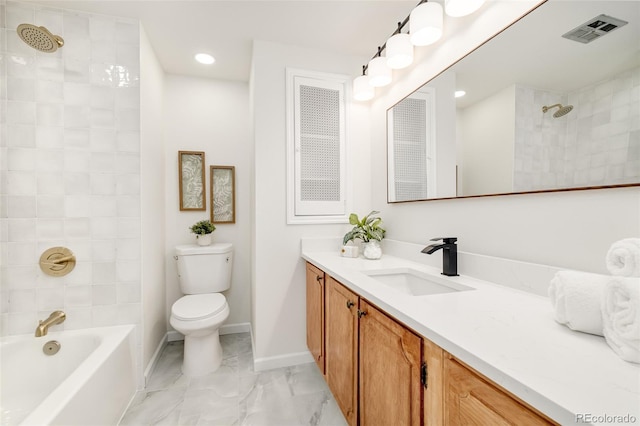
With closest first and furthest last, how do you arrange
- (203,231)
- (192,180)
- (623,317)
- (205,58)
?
(623,317) < (205,58) < (203,231) < (192,180)

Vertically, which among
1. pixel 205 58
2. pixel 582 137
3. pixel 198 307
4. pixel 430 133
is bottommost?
pixel 198 307

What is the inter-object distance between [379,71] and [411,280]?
1.39m

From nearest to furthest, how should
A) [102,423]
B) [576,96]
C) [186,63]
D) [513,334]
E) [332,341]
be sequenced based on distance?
1. [513,334]
2. [576,96]
3. [102,423]
4. [332,341]
5. [186,63]

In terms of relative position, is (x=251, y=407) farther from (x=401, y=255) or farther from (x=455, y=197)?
(x=455, y=197)

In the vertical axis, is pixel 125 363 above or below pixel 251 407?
above

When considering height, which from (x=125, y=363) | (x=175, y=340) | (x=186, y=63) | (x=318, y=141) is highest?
(x=186, y=63)

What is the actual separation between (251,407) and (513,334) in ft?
5.12

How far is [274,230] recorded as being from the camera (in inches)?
78.0

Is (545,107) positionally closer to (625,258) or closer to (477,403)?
(625,258)

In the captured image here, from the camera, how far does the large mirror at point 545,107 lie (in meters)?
0.79

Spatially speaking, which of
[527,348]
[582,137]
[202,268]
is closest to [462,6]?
[582,137]

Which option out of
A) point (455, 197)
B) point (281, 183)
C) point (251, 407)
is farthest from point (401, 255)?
point (251, 407)

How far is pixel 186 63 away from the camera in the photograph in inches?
90.3

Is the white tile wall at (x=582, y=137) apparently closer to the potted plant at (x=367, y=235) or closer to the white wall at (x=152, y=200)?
the potted plant at (x=367, y=235)
